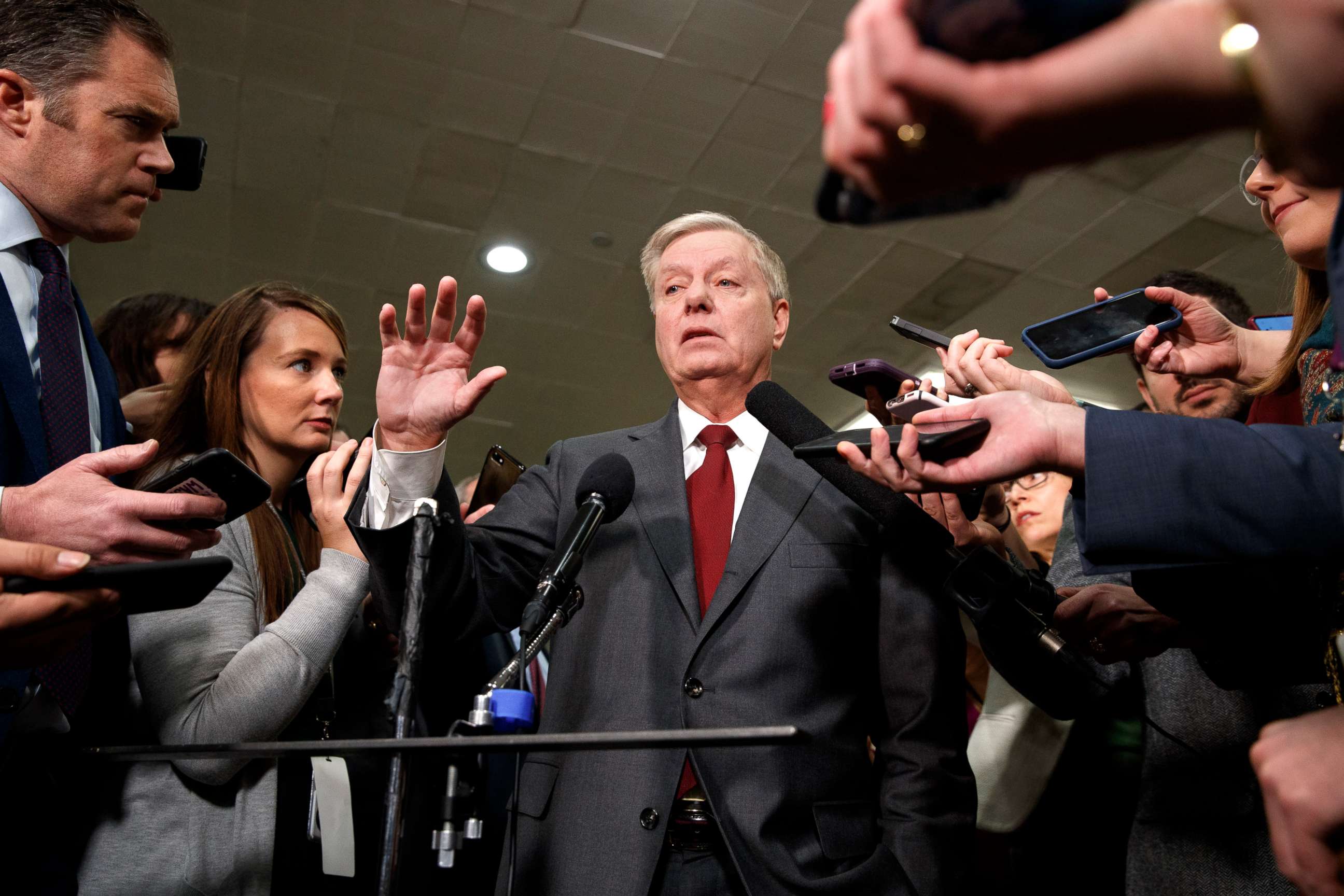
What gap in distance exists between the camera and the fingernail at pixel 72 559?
45.7 inches

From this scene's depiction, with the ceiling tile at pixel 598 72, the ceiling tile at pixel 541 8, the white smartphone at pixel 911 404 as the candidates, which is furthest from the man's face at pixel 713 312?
the ceiling tile at pixel 598 72

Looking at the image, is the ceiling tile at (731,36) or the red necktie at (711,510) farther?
the ceiling tile at (731,36)

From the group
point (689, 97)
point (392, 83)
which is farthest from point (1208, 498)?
point (392, 83)

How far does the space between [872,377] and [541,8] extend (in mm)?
3218

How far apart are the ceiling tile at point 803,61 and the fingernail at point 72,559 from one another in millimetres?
3792

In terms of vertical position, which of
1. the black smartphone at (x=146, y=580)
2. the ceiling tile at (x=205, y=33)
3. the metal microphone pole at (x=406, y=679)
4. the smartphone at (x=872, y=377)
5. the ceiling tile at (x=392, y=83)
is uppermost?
the ceiling tile at (x=205, y=33)

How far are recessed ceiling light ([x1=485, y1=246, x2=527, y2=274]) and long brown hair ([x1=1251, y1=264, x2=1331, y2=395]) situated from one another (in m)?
5.17

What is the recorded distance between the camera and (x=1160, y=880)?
169 centimetres

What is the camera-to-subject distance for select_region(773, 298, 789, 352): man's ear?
7.73 feet

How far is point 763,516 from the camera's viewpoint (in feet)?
5.86

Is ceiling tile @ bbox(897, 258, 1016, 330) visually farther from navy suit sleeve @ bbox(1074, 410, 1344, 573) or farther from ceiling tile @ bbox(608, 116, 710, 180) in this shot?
navy suit sleeve @ bbox(1074, 410, 1344, 573)

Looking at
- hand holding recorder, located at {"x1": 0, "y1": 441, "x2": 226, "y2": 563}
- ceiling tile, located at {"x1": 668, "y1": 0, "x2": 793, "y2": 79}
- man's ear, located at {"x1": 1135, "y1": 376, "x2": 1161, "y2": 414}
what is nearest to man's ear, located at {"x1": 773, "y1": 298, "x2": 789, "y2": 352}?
man's ear, located at {"x1": 1135, "y1": 376, "x2": 1161, "y2": 414}

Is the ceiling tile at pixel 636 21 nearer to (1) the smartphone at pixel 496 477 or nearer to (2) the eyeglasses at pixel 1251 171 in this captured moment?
(1) the smartphone at pixel 496 477

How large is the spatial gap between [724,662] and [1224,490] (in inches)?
32.8
